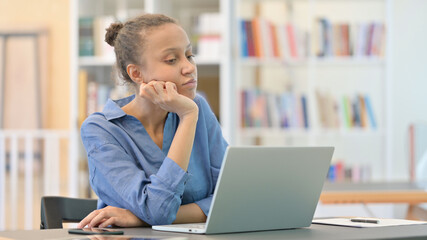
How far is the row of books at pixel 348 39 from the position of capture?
4074mm

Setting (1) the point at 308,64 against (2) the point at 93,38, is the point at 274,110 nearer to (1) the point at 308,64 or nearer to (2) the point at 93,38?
(1) the point at 308,64

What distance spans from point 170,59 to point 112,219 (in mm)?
423

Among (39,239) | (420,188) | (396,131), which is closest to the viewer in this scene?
(39,239)

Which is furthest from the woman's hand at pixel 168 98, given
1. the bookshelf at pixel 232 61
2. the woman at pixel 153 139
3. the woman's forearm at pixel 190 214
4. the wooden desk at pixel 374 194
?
the bookshelf at pixel 232 61

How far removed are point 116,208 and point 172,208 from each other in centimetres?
12

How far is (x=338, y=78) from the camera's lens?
15.2 feet

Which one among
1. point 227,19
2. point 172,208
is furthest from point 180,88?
point 227,19

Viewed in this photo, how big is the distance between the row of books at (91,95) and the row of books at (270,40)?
2.74 ft

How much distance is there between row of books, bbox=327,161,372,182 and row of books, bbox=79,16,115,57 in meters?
1.58

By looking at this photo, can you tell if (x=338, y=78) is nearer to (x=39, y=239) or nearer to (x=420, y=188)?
(x=420, y=188)

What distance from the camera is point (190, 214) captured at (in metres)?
1.51

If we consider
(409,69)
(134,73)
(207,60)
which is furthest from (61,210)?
(409,69)

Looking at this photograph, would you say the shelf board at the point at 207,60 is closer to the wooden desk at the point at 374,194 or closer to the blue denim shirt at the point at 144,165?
the wooden desk at the point at 374,194

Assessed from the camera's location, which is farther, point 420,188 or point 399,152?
point 399,152
